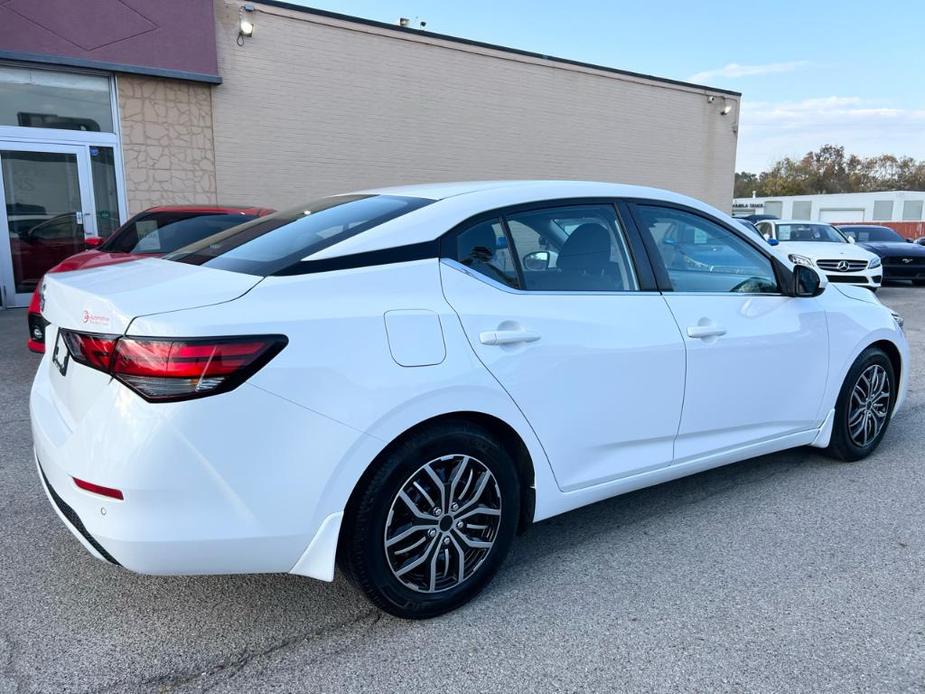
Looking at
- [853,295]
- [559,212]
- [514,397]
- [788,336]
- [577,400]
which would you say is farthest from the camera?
[853,295]

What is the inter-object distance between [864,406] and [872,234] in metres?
15.4

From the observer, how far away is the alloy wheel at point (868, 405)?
4355mm

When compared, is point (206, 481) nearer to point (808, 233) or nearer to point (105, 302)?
point (105, 302)

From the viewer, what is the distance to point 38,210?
1077cm

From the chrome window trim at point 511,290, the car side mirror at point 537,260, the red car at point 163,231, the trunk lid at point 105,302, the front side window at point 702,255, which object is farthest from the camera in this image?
the red car at point 163,231

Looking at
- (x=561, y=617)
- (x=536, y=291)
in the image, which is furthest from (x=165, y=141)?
(x=561, y=617)

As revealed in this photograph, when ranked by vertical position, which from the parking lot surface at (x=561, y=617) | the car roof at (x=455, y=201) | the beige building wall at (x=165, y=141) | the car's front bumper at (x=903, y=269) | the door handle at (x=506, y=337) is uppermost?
the beige building wall at (x=165, y=141)

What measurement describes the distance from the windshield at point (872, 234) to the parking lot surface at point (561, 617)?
1584 centimetres

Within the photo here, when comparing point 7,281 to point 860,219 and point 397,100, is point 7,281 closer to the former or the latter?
point 397,100

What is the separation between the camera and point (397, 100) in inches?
553

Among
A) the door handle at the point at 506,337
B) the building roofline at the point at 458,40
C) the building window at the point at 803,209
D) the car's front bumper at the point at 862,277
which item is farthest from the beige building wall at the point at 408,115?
the building window at the point at 803,209

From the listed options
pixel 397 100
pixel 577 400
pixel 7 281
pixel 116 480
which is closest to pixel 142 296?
pixel 116 480

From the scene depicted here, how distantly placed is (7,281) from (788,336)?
10.6m

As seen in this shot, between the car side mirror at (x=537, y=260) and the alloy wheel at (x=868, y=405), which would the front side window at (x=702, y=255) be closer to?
the car side mirror at (x=537, y=260)
